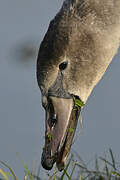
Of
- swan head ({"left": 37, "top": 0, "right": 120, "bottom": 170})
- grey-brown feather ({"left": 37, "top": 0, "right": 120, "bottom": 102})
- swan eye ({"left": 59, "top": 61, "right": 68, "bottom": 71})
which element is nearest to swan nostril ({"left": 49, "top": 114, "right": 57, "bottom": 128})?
swan head ({"left": 37, "top": 0, "right": 120, "bottom": 170})

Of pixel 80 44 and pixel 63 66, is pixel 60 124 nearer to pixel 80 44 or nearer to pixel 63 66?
pixel 63 66

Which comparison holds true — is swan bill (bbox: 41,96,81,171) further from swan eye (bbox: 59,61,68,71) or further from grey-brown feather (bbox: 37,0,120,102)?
swan eye (bbox: 59,61,68,71)

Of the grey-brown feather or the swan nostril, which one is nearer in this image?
the grey-brown feather

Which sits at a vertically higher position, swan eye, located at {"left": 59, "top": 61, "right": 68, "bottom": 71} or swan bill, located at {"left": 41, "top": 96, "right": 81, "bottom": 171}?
swan eye, located at {"left": 59, "top": 61, "right": 68, "bottom": 71}

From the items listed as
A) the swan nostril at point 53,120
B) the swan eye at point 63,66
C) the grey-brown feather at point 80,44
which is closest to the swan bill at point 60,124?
the swan nostril at point 53,120

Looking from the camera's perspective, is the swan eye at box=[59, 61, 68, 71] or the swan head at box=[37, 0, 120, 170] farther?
the swan eye at box=[59, 61, 68, 71]

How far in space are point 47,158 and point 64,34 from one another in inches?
44.2

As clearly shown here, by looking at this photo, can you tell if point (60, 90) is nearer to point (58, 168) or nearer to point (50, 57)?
point (50, 57)

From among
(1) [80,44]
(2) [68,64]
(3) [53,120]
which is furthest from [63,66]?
(3) [53,120]

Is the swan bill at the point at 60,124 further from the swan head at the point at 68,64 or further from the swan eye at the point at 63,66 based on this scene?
the swan eye at the point at 63,66

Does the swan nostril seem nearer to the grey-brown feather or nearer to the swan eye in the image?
the grey-brown feather

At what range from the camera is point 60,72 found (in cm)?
358

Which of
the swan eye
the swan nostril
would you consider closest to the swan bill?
the swan nostril

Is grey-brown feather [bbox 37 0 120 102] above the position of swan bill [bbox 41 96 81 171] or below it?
above
